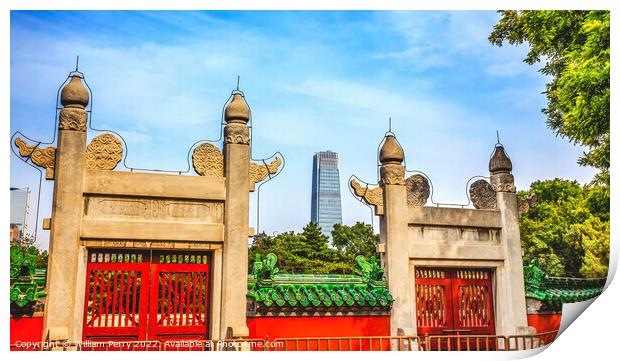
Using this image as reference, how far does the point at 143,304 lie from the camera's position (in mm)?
7195

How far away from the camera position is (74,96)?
24.5 ft

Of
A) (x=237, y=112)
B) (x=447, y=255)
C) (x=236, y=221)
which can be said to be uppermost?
(x=237, y=112)

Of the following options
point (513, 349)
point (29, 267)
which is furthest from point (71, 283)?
point (513, 349)

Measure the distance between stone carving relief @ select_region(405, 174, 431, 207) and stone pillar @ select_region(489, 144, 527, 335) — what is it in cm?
141

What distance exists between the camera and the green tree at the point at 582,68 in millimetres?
7461

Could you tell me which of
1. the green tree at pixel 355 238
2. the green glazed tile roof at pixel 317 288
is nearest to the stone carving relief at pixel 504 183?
the green glazed tile roof at pixel 317 288

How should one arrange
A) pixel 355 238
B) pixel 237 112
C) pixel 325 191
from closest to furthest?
pixel 237 112 < pixel 355 238 < pixel 325 191

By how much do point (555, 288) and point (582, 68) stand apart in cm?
429

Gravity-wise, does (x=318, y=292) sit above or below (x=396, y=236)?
below

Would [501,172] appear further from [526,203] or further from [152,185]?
[152,185]

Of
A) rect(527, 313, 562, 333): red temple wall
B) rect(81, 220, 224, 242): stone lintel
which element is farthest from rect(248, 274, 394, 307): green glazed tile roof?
rect(527, 313, 562, 333): red temple wall

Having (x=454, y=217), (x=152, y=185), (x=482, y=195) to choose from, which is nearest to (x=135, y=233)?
(x=152, y=185)

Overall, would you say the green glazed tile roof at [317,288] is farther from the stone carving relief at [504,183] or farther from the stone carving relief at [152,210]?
the stone carving relief at [504,183]
